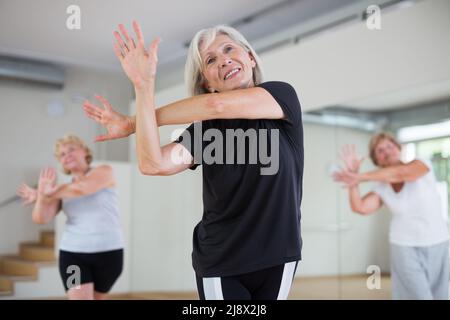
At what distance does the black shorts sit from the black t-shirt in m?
2.08

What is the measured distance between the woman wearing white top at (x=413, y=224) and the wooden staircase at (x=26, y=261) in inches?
158

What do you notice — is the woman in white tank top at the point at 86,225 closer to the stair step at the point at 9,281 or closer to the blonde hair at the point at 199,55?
the blonde hair at the point at 199,55

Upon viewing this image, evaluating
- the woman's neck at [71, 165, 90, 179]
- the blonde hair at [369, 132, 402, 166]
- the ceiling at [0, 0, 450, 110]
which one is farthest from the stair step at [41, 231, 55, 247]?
the blonde hair at [369, 132, 402, 166]

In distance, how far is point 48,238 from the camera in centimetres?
691

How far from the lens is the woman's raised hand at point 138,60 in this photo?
1191 millimetres

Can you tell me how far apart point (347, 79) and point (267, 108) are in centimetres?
331

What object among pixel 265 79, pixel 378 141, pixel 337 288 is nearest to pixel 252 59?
pixel 265 79

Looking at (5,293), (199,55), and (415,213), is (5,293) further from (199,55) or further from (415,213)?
(199,55)

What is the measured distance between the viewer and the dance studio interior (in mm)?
3955

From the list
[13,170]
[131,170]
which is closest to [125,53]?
[131,170]

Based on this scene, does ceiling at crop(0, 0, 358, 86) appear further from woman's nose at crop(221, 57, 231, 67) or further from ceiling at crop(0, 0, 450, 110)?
woman's nose at crop(221, 57, 231, 67)

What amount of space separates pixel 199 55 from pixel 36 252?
18.5ft

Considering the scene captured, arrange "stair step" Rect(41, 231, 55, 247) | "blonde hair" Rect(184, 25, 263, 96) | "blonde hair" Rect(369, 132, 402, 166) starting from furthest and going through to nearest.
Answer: "stair step" Rect(41, 231, 55, 247), "blonde hair" Rect(369, 132, 402, 166), "blonde hair" Rect(184, 25, 263, 96)

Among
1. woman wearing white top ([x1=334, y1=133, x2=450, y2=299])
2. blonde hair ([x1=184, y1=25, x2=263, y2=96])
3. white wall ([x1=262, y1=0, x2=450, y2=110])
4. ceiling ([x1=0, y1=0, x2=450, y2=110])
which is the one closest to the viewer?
blonde hair ([x1=184, y1=25, x2=263, y2=96])
